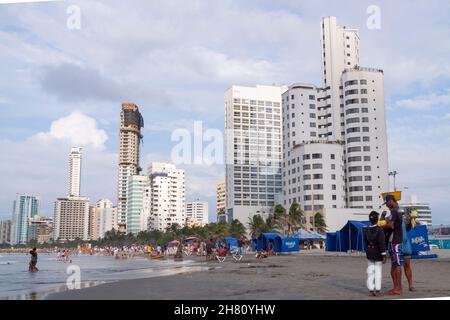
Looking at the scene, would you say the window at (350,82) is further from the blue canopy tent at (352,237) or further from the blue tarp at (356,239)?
the blue canopy tent at (352,237)

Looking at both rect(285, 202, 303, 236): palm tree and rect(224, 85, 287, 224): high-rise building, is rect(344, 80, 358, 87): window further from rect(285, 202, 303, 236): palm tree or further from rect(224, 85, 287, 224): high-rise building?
rect(224, 85, 287, 224): high-rise building

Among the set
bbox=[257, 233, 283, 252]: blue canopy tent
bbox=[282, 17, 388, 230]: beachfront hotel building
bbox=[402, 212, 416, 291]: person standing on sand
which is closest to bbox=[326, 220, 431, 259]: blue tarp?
bbox=[257, 233, 283, 252]: blue canopy tent

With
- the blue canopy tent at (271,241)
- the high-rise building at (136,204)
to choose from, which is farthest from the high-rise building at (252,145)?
the blue canopy tent at (271,241)

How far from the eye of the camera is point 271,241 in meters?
44.1

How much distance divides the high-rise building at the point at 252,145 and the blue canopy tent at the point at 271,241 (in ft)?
346

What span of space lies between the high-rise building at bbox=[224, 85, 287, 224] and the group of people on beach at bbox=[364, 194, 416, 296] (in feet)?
465

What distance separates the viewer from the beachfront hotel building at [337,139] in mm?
99750

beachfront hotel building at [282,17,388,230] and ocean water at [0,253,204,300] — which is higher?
beachfront hotel building at [282,17,388,230]

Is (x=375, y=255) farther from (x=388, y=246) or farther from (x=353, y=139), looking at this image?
(x=353, y=139)

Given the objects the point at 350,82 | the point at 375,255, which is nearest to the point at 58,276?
the point at 375,255

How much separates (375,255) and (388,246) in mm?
1129

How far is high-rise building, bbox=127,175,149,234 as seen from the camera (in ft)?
618
